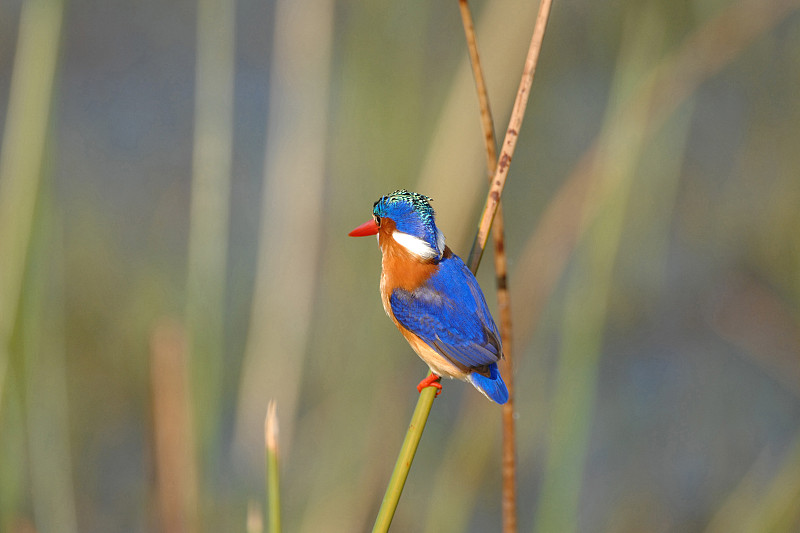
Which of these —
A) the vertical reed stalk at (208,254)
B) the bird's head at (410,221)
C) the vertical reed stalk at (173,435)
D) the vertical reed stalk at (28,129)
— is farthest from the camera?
the vertical reed stalk at (173,435)

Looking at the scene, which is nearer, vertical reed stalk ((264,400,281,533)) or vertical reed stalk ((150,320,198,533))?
vertical reed stalk ((264,400,281,533))

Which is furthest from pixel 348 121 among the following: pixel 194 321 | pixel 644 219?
pixel 644 219

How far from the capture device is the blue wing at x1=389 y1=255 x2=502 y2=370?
1207 mm

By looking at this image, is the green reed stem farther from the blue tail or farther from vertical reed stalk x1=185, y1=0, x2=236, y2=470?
vertical reed stalk x1=185, y1=0, x2=236, y2=470

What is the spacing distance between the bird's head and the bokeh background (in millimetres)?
419

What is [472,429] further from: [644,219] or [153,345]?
[644,219]

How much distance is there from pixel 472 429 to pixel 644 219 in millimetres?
1039

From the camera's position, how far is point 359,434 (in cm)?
223

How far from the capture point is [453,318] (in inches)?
47.9

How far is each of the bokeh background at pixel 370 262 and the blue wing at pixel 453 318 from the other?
1.13 ft

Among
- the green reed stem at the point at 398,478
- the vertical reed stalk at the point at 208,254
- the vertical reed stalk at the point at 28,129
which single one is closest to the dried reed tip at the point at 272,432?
the green reed stem at the point at 398,478

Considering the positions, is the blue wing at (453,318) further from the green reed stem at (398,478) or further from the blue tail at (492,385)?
the green reed stem at (398,478)

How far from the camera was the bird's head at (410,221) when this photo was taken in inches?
45.8

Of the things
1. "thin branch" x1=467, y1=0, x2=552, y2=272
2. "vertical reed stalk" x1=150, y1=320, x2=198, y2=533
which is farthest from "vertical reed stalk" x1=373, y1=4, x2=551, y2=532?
"vertical reed stalk" x1=150, y1=320, x2=198, y2=533
